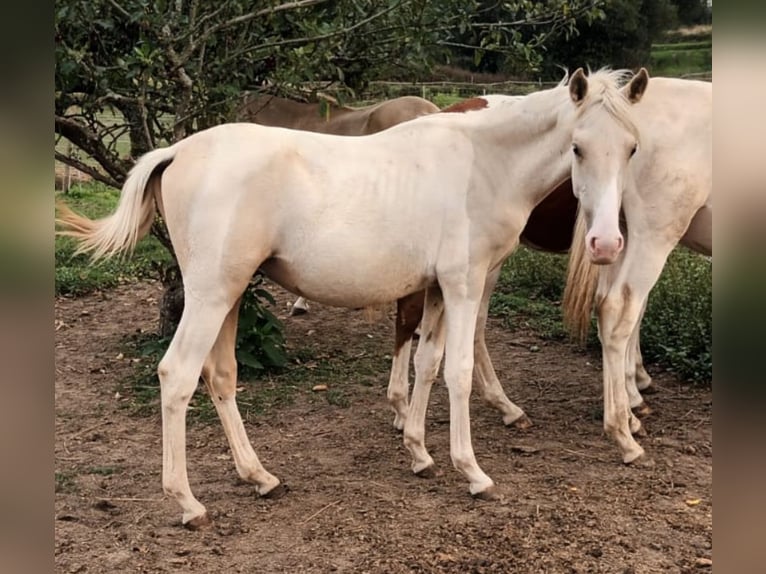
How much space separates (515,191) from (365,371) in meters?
2.25

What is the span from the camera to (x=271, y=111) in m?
6.43

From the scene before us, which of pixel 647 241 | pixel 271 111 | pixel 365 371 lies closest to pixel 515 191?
pixel 647 241

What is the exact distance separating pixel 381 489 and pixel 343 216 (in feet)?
4.29

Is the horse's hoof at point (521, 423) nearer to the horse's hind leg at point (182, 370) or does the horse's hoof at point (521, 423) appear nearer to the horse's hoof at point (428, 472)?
the horse's hoof at point (428, 472)

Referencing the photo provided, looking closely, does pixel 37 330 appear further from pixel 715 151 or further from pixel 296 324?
pixel 296 324

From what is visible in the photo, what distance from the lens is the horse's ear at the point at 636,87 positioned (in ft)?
10.2

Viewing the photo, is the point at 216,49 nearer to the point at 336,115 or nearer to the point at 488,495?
the point at 336,115

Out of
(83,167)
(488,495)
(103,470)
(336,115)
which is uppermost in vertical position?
(336,115)

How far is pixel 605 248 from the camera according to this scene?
289 cm

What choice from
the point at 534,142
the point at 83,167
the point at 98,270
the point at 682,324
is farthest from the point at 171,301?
the point at 682,324

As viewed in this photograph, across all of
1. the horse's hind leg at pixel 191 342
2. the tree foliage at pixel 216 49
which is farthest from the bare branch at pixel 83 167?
the horse's hind leg at pixel 191 342

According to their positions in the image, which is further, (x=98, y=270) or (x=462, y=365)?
(x=98, y=270)

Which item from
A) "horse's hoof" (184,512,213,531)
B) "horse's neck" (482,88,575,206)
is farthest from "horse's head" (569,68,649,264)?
"horse's hoof" (184,512,213,531)

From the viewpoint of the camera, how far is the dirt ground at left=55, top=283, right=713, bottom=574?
2.96m
